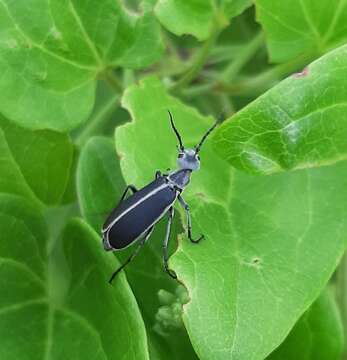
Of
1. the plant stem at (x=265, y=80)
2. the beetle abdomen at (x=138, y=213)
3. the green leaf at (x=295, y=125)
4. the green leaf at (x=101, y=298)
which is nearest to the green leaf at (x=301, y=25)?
the plant stem at (x=265, y=80)

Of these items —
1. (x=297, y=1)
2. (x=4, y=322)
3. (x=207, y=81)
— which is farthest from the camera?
(x=207, y=81)

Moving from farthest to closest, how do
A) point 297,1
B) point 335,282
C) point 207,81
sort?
point 207,81
point 335,282
point 297,1

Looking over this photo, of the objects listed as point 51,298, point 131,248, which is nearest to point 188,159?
point 131,248

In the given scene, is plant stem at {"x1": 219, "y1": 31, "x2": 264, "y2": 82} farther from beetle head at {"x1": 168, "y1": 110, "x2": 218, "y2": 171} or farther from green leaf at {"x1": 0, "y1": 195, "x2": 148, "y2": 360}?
green leaf at {"x1": 0, "y1": 195, "x2": 148, "y2": 360}

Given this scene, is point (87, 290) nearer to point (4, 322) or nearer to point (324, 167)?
point (4, 322)

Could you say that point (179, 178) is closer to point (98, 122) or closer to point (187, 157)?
point (187, 157)

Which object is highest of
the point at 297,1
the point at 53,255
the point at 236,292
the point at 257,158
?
the point at 297,1

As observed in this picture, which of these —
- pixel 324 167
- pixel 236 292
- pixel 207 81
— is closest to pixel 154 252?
pixel 236 292
